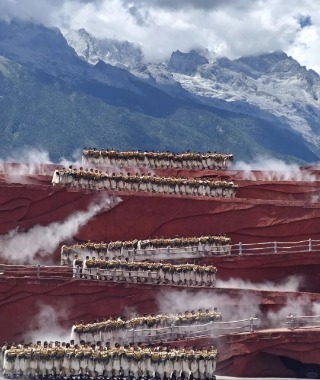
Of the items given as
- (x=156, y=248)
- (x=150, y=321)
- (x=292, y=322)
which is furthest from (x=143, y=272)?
(x=292, y=322)

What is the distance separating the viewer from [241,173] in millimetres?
44875

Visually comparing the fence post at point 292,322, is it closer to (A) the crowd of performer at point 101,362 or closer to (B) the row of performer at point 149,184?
(A) the crowd of performer at point 101,362

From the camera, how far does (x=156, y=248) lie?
38719 mm

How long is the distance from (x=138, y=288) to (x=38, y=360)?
6.65 meters

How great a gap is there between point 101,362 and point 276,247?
12.1 metres

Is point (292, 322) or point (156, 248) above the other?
point (156, 248)

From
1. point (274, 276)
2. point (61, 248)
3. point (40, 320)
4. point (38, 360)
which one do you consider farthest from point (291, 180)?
point (38, 360)

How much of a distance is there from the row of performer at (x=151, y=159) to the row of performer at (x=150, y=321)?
480 inches

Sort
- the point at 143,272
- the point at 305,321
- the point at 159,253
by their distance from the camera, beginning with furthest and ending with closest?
the point at 159,253, the point at 143,272, the point at 305,321

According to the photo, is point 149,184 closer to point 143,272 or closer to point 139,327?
point 143,272

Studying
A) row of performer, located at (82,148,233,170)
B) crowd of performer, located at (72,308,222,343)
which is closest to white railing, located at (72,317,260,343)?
crowd of performer, located at (72,308,222,343)

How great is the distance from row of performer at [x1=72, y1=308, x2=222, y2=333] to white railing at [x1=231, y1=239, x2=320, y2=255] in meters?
5.13

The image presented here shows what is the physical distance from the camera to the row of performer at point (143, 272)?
36188 mm

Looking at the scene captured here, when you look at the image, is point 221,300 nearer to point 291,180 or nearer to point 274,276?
point 274,276
